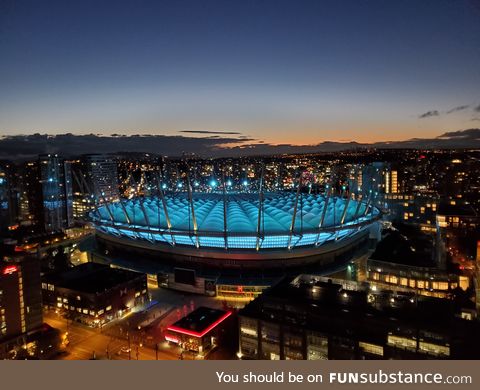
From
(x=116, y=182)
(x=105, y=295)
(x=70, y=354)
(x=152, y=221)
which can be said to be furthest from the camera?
(x=116, y=182)

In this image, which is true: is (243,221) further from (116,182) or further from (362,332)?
(116,182)

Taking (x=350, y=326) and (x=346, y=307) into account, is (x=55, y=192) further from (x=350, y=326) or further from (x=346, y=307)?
(x=350, y=326)

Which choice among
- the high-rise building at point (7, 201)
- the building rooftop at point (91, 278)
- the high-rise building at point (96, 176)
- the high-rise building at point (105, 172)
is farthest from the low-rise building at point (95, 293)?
the high-rise building at point (105, 172)

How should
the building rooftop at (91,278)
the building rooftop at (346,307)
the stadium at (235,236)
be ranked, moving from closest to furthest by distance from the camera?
the building rooftop at (346,307)
the building rooftop at (91,278)
the stadium at (235,236)

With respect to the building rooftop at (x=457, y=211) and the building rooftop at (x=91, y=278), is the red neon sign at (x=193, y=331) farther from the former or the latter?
the building rooftop at (x=457, y=211)

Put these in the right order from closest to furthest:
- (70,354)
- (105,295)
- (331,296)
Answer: (331,296)
(70,354)
(105,295)

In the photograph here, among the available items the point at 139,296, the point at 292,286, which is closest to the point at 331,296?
the point at 292,286

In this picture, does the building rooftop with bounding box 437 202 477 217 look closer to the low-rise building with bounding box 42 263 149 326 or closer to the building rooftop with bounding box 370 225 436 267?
the building rooftop with bounding box 370 225 436 267
